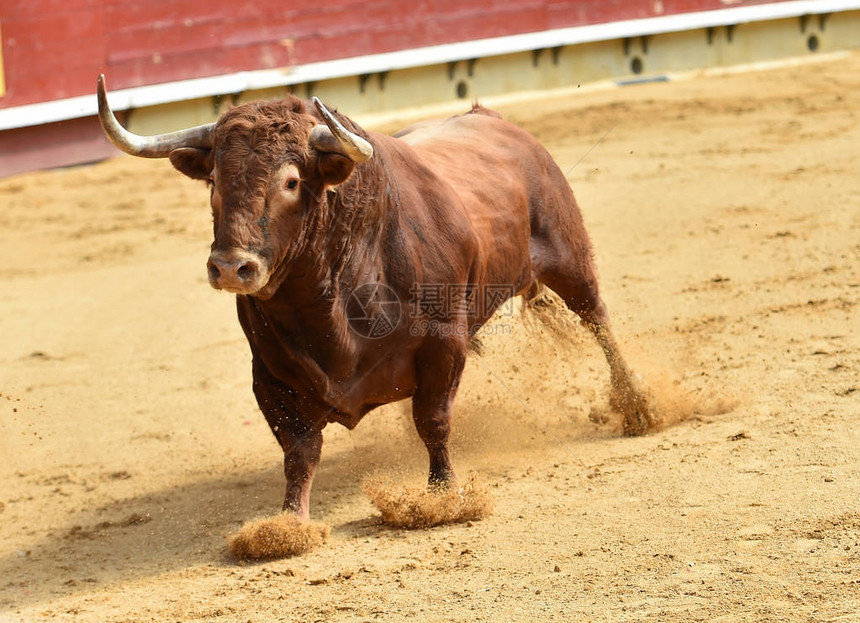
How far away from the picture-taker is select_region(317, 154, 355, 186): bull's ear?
327 centimetres

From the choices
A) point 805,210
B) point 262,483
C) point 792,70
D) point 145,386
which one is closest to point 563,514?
point 262,483


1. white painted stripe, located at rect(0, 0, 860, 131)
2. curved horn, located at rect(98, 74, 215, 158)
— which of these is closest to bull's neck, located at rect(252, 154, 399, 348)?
curved horn, located at rect(98, 74, 215, 158)

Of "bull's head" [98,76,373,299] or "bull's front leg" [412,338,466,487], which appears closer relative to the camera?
"bull's head" [98,76,373,299]

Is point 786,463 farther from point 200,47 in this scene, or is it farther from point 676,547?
point 200,47

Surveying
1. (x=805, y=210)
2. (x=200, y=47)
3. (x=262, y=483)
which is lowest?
(x=262, y=483)

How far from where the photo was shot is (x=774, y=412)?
404cm

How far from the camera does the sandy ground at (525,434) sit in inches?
117

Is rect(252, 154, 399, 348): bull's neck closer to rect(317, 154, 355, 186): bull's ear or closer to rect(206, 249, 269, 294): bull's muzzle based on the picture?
rect(317, 154, 355, 186): bull's ear

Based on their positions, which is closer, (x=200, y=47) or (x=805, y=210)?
(x=805, y=210)

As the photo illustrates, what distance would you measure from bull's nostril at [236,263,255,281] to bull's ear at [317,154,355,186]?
0.37 meters

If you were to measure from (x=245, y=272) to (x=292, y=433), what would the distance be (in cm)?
78

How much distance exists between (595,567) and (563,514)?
1.56 ft

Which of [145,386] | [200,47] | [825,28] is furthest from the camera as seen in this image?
[825,28]

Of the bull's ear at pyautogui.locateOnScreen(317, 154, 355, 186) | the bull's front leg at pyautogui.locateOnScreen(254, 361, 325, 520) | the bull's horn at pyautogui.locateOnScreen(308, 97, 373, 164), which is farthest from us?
the bull's front leg at pyautogui.locateOnScreen(254, 361, 325, 520)
